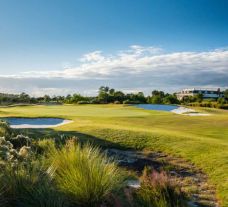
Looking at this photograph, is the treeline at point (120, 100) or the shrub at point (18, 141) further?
the treeline at point (120, 100)

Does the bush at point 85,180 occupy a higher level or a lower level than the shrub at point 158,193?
higher

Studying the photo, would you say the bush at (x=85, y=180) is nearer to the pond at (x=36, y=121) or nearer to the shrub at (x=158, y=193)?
the shrub at (x=158, y=193)

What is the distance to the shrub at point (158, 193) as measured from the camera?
232 inches

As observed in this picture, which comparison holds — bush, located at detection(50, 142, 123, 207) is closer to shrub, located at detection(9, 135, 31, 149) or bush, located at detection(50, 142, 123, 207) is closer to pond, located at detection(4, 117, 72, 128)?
shrub, located at detection(9, 135, 31, 149)

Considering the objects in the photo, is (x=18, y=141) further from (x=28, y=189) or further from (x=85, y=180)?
(x=28, y=189)

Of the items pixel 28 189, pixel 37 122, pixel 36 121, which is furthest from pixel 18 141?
pixel 36 121

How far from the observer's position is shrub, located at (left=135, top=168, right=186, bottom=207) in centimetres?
590

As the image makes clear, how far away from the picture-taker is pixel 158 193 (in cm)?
611

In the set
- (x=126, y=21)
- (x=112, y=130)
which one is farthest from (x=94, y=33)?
(x=112, y=130)

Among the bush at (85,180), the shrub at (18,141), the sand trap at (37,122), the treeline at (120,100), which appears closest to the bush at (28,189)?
the bush at (85,180)

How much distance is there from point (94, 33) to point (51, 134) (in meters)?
11.3

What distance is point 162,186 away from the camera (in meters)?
6.30

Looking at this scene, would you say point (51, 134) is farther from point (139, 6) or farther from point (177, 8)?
point (177, 8)

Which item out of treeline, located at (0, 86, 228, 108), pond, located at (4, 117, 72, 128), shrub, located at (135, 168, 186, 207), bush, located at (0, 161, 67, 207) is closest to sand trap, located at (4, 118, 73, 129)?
pond, located at (4, 117, 72, 128)
